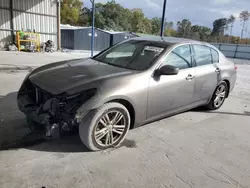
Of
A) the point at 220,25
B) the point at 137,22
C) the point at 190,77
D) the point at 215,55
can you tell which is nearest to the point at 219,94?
the point at 215,55

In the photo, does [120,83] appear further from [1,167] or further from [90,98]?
[1,167]

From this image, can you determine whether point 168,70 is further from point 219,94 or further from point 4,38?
point 4,38

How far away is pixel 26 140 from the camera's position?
9.81 feet

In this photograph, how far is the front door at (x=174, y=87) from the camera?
10.4ft

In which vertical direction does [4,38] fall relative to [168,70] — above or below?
above

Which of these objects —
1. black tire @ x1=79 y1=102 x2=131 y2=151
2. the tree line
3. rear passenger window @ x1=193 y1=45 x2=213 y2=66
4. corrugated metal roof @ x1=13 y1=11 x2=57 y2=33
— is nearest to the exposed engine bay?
black tire @ x1=79 y1=102 x2=131 y2=151

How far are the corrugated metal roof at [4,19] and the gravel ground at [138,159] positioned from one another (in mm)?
12275

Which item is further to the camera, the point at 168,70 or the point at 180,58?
the point at 180,58

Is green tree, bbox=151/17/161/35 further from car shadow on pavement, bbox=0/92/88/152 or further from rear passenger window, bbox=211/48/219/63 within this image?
car shadow on pavement, bbox=0/92/88/152

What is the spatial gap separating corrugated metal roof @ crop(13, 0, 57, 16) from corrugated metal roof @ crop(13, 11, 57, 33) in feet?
1.15

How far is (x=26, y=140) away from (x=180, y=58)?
274 cm

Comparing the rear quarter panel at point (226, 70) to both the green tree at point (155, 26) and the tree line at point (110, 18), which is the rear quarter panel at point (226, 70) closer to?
the tree line at point (110, 18)

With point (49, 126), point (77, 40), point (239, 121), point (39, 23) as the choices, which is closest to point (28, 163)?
point (49, 126)

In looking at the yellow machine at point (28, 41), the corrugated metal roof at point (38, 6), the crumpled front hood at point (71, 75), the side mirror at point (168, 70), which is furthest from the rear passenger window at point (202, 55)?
the corrugated metal roof at point (38, 6)
